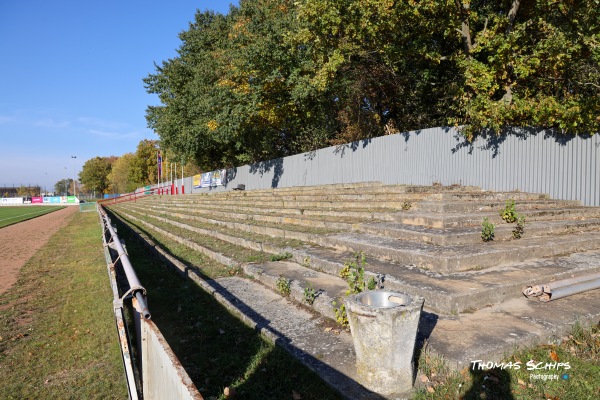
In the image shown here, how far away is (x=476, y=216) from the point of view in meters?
7.21

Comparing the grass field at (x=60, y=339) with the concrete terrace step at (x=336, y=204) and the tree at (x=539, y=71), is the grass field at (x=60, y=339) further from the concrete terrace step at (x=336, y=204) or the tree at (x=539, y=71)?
the tree at (x=539, y=71)

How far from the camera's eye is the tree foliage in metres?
9.84

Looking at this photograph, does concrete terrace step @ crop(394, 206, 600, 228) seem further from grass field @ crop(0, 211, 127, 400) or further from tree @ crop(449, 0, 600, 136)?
grass field @ crop(0, 211, 127, 400)

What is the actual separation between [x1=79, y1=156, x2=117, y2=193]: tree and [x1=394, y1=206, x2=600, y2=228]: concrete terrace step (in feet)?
398

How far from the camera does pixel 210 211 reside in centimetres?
1808

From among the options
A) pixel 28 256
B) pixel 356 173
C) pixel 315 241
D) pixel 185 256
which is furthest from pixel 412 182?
pixel 28 256

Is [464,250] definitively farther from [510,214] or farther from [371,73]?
[371,73]

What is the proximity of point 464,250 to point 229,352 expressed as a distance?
3664mm

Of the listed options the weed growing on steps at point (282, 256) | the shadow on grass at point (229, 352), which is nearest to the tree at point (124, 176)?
the weed growing on steps at point (282, 256)

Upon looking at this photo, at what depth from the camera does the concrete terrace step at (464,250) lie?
516 centimetres

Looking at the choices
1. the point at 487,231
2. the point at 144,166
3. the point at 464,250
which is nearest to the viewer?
the point at 464,250

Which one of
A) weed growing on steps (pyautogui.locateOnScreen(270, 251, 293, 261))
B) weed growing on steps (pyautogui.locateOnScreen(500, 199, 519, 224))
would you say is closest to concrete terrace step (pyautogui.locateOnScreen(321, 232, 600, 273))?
weed growing on steps (pyautogui.locateOnScreen(500, 199, 519, 224))

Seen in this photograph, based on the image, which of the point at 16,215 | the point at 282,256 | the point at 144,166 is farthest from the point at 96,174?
the point at 282,256

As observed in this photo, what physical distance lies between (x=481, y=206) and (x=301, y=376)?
6.29 m
